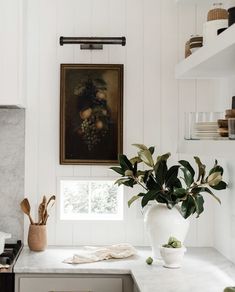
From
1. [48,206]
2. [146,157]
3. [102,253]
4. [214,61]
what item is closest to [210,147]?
[214,61]

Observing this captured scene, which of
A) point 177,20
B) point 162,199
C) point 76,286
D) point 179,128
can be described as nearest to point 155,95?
point 179,128

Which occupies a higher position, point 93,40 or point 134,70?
point 93,40

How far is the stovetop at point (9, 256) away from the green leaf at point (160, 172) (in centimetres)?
90

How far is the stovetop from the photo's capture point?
2.53 meters

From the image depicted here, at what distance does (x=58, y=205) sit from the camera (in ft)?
10.1

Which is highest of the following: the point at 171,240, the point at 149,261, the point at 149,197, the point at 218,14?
the point at 218,14

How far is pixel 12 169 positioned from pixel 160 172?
0.97 m

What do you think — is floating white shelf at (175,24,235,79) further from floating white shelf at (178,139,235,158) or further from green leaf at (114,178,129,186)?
green leaf at (114,178,129,186)

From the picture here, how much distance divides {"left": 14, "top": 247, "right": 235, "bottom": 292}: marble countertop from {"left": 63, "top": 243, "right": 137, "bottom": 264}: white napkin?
0.04 m

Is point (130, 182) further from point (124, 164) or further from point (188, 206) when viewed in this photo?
point (188, 206)

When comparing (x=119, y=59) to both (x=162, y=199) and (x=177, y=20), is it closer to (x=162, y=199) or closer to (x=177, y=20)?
(x=177, y=20)

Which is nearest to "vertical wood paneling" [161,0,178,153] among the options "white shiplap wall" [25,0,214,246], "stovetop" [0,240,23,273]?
"white shiplap wall" [25,0,214,246]

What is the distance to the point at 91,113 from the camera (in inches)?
121

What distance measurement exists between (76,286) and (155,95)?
1279 millimetres
